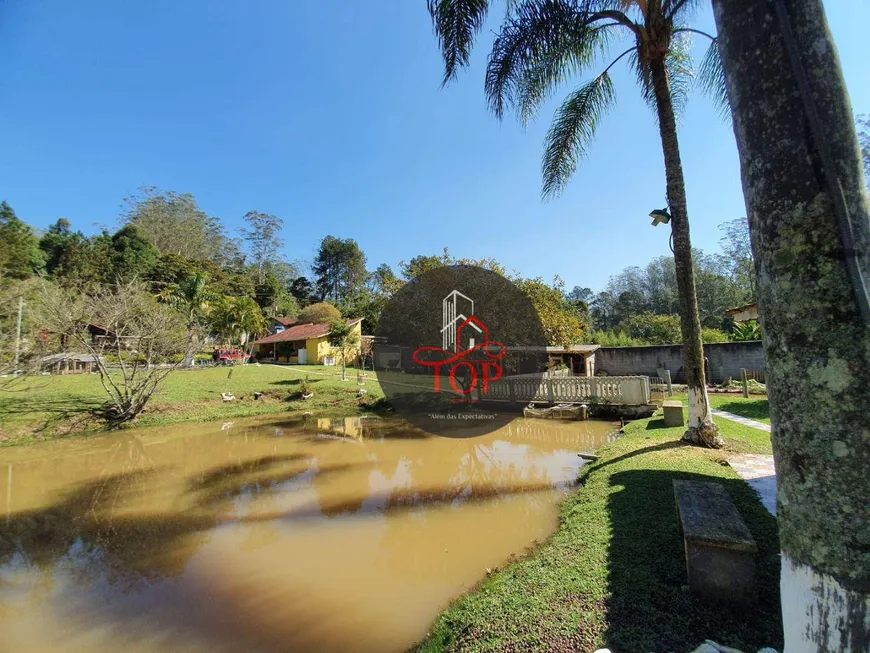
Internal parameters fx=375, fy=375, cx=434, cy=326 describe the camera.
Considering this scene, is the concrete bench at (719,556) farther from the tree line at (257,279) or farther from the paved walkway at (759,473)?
the tree line at (257,279)

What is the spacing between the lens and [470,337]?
14.4 m

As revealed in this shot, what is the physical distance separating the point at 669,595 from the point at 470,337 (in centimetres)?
1180

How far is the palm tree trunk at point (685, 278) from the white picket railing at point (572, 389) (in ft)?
17.9

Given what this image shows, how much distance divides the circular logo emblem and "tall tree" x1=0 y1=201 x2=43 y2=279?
94.9 ft

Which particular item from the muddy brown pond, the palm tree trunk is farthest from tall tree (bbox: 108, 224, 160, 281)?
the palm tree trunk

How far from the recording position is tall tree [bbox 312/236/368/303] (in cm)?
5469

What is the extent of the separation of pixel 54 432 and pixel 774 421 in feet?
55.5

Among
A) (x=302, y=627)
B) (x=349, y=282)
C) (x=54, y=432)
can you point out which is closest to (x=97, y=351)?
(x=54, y=432)

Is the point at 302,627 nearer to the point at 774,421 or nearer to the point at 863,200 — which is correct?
the point at 774,421

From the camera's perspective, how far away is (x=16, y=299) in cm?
973

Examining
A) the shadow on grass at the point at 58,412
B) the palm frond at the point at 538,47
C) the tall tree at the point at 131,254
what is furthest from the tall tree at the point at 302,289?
the palm frond at the point at 538,47

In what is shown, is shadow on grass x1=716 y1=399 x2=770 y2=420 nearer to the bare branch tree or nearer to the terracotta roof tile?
the bare branch tree

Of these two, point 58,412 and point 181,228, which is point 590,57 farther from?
point 181,228

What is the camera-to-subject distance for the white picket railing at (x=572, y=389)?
1210 centimetres
